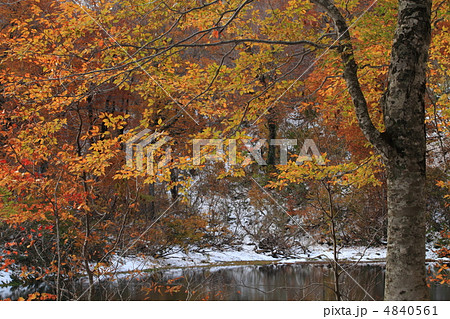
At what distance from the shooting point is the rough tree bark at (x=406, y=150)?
124 inches

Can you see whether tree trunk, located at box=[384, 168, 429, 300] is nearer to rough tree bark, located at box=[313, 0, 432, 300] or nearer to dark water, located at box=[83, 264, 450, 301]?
rough tree bark, located at box=[313, 0, 432, 300]

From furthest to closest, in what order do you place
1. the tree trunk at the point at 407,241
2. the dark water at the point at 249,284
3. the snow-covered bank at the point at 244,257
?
1. the snow-covered bank at the point at 244,257
2. the dark water at the point at 249,284
3. the tree trunk at the point at 407,241

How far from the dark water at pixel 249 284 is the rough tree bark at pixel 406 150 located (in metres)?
4.08

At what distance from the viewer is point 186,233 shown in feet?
40.1

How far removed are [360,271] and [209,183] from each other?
6743 millimetres

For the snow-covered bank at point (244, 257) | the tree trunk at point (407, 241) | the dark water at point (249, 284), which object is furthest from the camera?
the snow-covered bank at point (244, 257)

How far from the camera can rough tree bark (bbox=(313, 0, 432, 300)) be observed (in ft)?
10.3

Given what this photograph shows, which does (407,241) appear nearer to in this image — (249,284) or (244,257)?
(249,284)

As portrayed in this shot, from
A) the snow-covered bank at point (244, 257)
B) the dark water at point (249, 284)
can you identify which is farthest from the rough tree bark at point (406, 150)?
the snow-covered bank at point (244, 257)

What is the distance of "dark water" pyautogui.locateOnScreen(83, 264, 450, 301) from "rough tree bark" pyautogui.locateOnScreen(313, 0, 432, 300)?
408 cm

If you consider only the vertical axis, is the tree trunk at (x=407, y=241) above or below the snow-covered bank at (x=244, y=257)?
above

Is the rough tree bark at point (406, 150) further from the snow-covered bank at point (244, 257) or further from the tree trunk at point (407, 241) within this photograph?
the snow-covered bank at point (244, 257)

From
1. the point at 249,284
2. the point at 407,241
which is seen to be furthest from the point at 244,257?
the point at 407,241

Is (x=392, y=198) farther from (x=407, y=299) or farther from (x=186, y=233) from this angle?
(x=186, y=233)
